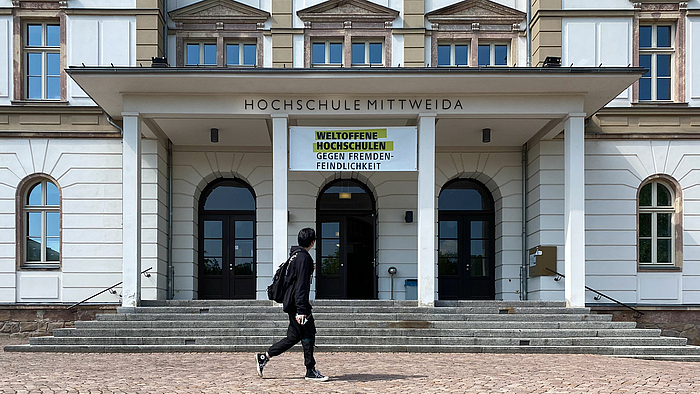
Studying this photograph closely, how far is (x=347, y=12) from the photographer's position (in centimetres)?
1659

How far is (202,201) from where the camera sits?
17281 mm

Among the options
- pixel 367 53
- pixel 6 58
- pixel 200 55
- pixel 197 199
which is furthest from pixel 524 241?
pixel 6 58

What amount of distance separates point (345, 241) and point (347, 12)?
198 inches

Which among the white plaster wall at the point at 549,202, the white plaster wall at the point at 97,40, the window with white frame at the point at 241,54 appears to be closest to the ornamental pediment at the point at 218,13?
the window with white frame at the point at 241,54

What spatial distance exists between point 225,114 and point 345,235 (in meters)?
4.73

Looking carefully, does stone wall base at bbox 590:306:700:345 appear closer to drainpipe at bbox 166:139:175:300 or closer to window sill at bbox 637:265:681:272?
window sill at bbox 637:265:681:272

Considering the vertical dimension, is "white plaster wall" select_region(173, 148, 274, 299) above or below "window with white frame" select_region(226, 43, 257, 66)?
below

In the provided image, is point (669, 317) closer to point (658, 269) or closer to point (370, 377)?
point (658, 269)

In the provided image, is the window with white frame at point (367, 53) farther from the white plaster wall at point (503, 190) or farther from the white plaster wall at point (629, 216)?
the white plaster wall at point (629, 216)

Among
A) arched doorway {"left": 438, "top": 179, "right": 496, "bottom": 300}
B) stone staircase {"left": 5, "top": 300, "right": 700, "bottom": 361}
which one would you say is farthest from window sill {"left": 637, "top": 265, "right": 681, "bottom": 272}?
stone staircase {"left": 5, "top": 300, "right": 700, "bottom": 361}

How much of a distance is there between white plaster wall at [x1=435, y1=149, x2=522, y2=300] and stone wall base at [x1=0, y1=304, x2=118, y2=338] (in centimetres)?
763

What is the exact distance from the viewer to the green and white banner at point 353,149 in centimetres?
1361

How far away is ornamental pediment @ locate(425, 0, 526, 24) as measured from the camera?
54.2ft

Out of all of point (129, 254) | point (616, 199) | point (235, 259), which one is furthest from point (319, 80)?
point (616, 199)
